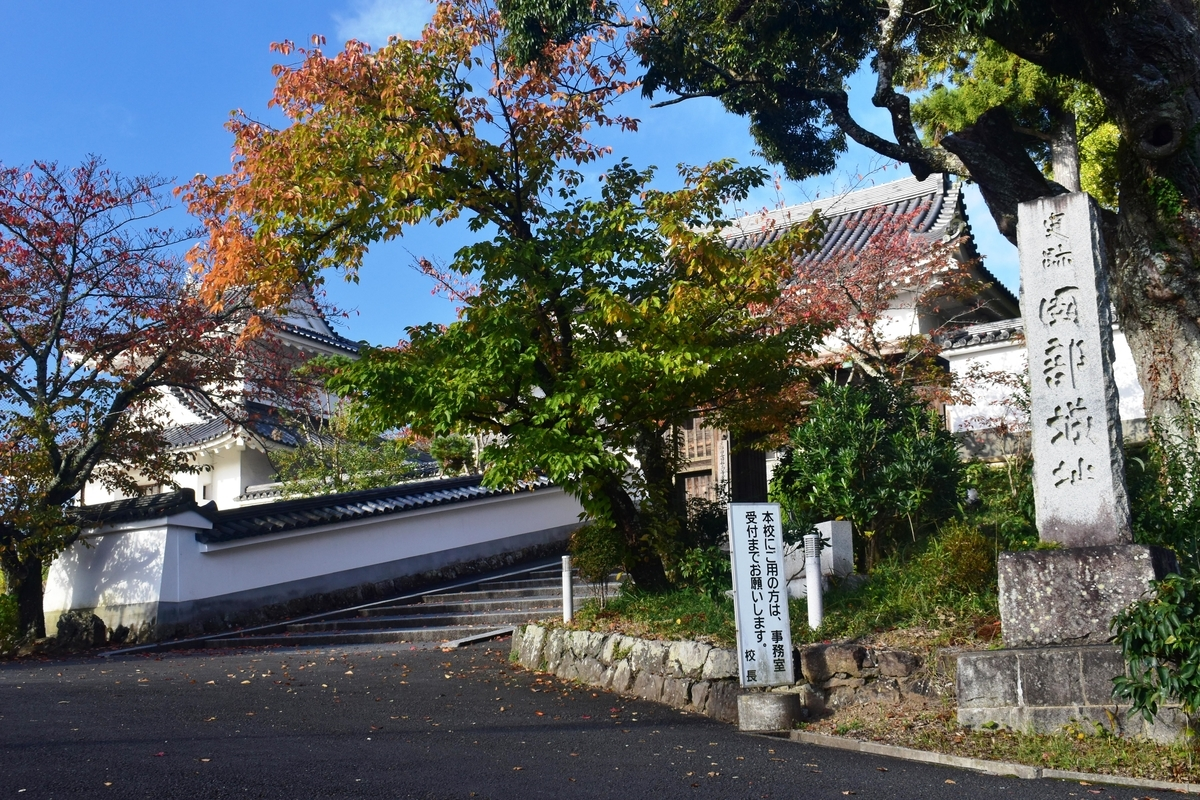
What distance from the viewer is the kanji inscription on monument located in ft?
24.5

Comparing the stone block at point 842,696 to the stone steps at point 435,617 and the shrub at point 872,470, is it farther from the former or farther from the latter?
the stone steps at point 435,617

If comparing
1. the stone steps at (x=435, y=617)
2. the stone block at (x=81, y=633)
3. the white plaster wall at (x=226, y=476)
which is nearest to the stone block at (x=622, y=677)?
the stone steps at (x=435, y=617)

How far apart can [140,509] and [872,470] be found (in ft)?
35.5

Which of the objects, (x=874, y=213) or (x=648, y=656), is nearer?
(x=648, y=656)

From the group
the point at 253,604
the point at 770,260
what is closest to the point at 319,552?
the point at 253,604

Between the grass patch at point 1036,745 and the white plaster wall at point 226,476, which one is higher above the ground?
the white plaster wall at point 226,476

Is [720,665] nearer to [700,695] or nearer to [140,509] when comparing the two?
[700,695]

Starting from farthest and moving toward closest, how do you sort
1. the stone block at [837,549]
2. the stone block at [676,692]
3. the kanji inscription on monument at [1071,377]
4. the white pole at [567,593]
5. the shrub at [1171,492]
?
the white pole at [567,593] → the stone block at [837,549] → the stone block at [676,692] → the shrub at [1171,492] → the kanji inscription on monument at [1071,377]

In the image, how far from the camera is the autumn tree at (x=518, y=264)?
9977 mm

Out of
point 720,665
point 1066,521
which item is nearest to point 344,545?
point 720,665

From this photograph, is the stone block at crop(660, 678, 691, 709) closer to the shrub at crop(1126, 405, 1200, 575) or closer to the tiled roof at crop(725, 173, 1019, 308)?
the shrub at crop(1126, 405, 1200, 575)

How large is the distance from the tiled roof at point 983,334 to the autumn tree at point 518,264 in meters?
5.96

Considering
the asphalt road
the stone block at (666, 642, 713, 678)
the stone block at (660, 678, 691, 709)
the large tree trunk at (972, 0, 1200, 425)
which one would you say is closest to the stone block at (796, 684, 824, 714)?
the asphalt road

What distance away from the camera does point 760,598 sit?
8.46 metres
